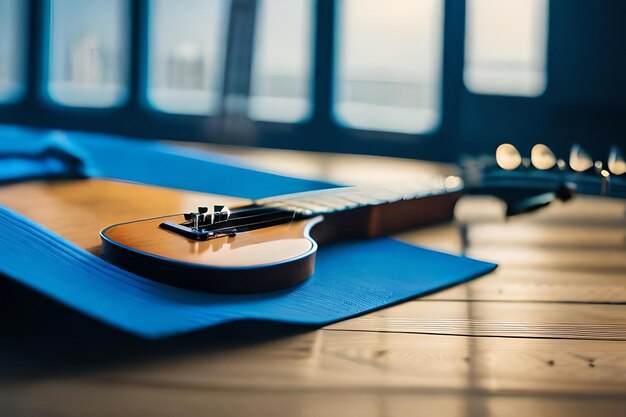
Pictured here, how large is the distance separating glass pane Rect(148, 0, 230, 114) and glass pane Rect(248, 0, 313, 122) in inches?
7.3

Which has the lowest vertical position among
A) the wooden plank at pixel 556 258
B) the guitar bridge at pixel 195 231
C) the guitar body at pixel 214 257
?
the wooden plank at pixel 556 258

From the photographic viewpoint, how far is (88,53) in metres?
4.18

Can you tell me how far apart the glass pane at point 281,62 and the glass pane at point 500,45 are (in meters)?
0.71

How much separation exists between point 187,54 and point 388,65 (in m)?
1.05

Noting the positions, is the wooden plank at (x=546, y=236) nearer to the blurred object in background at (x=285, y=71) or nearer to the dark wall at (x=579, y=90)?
the dark wall at (x=579, y=90)

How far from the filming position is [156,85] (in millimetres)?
3867

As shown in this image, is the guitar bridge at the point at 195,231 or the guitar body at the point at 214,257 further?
the guitar bridge at the point at 195,231

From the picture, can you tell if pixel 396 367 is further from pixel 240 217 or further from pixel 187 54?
pixel 187 54

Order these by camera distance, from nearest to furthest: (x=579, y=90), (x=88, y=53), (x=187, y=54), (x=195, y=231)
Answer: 1. (x=195, y=231)
2. (x=579, y=90)
3. (x=187, y=54)
4. (x=88, y=53)

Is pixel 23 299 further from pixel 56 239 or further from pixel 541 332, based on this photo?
pixel 541 332

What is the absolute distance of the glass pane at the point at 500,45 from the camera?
3100 mm

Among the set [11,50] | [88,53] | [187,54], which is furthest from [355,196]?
[88,53]

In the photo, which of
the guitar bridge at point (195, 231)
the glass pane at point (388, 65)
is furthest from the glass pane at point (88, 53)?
the guitar bridge at point (195, 231)

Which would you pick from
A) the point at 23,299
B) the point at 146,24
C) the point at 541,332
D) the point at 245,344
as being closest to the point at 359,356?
the point at 245,344
